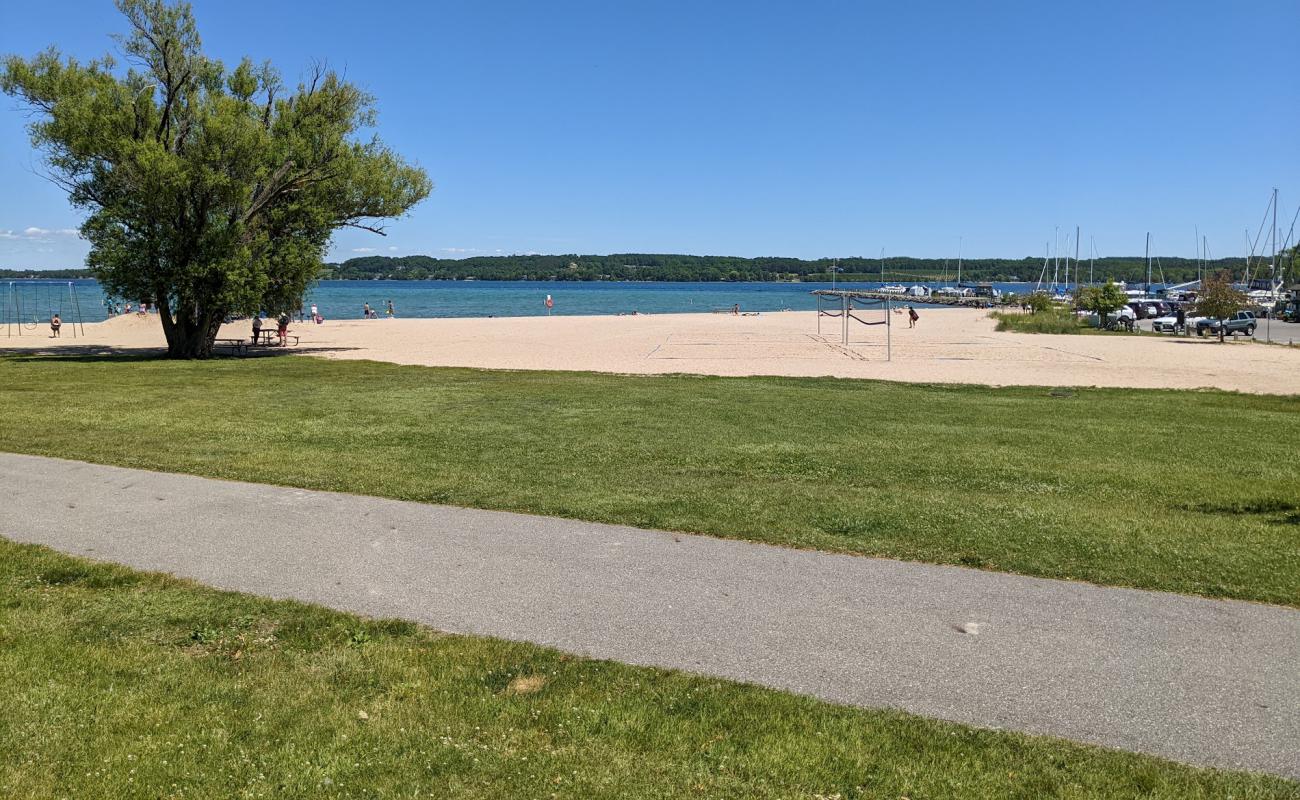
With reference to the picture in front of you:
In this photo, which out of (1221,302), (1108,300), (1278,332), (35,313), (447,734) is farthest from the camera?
(35,313)

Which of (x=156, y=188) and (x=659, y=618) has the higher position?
(x=156, y=188)

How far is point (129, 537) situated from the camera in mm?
6922

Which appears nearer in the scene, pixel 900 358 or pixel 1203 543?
pixel 1203 543

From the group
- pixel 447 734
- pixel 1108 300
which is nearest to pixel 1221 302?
pixel 1108 300

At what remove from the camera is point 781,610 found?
5508 mm

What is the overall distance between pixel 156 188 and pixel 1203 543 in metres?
25.4

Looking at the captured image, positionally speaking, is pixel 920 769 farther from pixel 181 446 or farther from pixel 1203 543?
pixel 181 446

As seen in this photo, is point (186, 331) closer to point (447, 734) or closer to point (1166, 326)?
point (447, 734)

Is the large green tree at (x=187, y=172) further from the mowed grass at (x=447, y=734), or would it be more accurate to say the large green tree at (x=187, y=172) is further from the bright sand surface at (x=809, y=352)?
the mowed grass at (x=447, y=734)

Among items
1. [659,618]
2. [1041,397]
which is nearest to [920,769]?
[659,618]

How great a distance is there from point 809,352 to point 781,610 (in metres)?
30.0

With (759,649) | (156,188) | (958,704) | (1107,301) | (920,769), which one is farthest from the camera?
(1107,301)

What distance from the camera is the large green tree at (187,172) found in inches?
973

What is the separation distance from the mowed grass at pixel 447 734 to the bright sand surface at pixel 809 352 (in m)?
19.6
